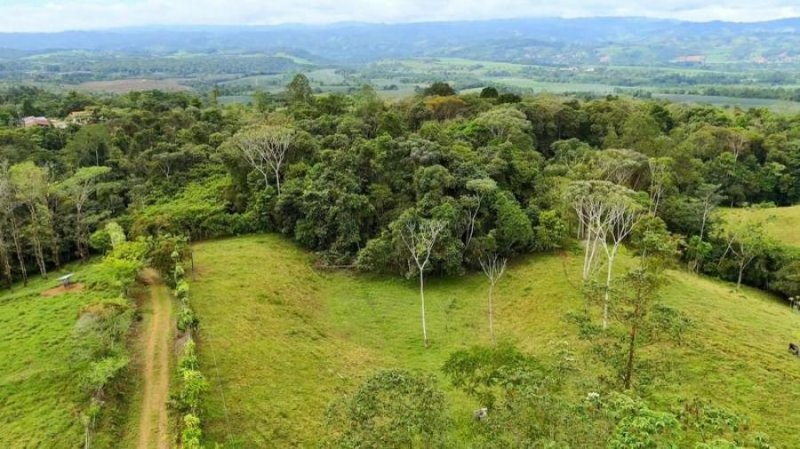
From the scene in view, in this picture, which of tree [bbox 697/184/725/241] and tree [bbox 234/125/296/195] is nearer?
tree [bbox 697/184/725/241]

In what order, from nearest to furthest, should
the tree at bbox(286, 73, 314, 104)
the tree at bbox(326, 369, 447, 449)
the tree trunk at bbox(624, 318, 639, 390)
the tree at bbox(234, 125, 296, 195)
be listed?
the tree at bbox(326, 369, 447, 449) < the tree trunk at bbox(624, 318, 639, 390) < the tree at bbox(234, 125, 296, 195) < the tree at bbox(286, 73, 314, 104)

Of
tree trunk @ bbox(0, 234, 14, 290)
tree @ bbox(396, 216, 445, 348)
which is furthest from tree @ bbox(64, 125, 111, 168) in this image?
tree @ bbox(396, 216, 445, 348)

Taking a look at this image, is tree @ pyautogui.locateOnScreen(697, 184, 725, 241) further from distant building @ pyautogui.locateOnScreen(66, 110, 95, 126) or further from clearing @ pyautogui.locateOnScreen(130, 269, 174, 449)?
distant building @ pyautogui.locateOnScreen(66, 110, 95, 126)

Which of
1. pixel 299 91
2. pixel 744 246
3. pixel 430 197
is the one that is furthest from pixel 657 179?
pixel 299 91

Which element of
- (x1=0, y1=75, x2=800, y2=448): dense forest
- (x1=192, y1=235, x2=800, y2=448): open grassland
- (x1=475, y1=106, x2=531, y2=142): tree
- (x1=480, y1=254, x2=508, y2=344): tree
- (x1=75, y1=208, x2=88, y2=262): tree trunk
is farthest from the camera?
(x1=475, y1=106, x2=531, y2=142): tree

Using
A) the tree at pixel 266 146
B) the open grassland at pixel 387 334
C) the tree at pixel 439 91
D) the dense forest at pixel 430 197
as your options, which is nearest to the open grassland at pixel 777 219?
the dense forest at pixel 430 197

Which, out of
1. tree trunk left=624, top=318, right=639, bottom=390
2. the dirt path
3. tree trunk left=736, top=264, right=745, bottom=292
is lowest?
tree trunk left=736, top=264, right=745, bottom=292

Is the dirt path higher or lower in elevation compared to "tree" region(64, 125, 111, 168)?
lower
